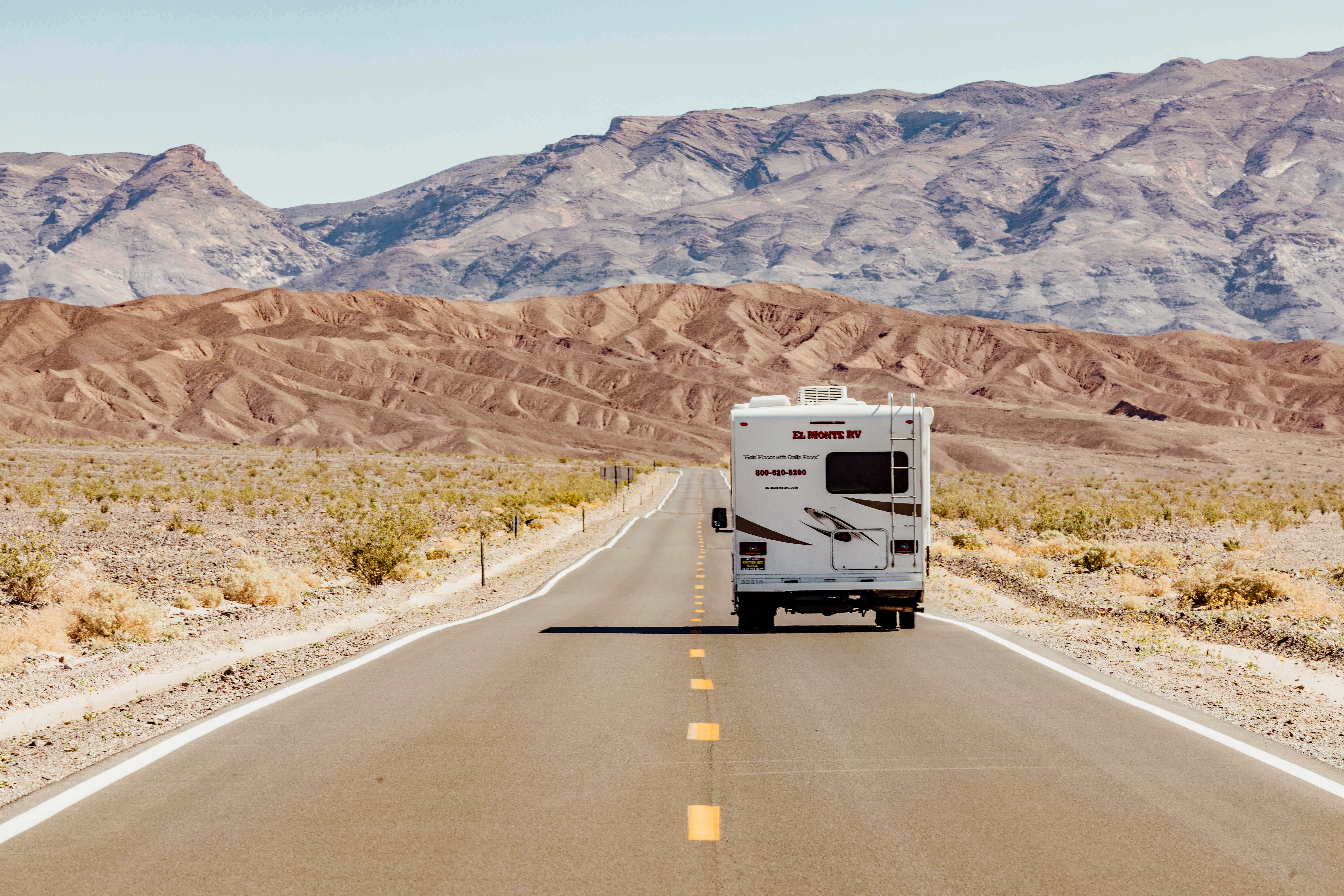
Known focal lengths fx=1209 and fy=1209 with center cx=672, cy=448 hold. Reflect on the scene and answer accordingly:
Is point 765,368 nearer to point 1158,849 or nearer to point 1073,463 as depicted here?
point 1073,463

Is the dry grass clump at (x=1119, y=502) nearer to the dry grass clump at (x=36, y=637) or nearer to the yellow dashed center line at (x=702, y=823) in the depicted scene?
the dry grass clump at (x=36, y=637)

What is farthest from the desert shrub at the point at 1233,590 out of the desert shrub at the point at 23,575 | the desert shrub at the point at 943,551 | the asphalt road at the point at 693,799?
the desert shrub at the point at 23,575

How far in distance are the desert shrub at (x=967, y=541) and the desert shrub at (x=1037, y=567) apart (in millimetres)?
3267

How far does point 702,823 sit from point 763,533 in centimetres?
873

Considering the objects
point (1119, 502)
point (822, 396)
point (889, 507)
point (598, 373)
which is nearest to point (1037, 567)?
point (822, 396)

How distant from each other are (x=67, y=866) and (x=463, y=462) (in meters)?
86.6

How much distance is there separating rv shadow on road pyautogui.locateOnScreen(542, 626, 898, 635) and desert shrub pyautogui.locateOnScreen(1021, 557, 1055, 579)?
9.67 meters

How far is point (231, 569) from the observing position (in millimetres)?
21656

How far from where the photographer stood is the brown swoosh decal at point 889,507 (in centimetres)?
1458

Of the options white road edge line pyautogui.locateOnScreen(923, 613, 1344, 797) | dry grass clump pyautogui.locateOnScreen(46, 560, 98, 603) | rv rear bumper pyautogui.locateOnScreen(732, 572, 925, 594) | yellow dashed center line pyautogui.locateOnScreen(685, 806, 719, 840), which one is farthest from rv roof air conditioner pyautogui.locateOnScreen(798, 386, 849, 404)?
dry grass clump pyautogui.locateOnScreen(46, 560, 98, 603)

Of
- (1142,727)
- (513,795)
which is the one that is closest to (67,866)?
(513,795)

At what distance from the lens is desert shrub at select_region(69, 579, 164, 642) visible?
1398cm

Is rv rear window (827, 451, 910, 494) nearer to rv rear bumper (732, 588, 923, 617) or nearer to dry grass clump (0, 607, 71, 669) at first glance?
rv rear bumper (732, 588, 923, 617)

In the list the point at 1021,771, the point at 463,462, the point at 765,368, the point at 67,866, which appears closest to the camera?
the point at 67,866
